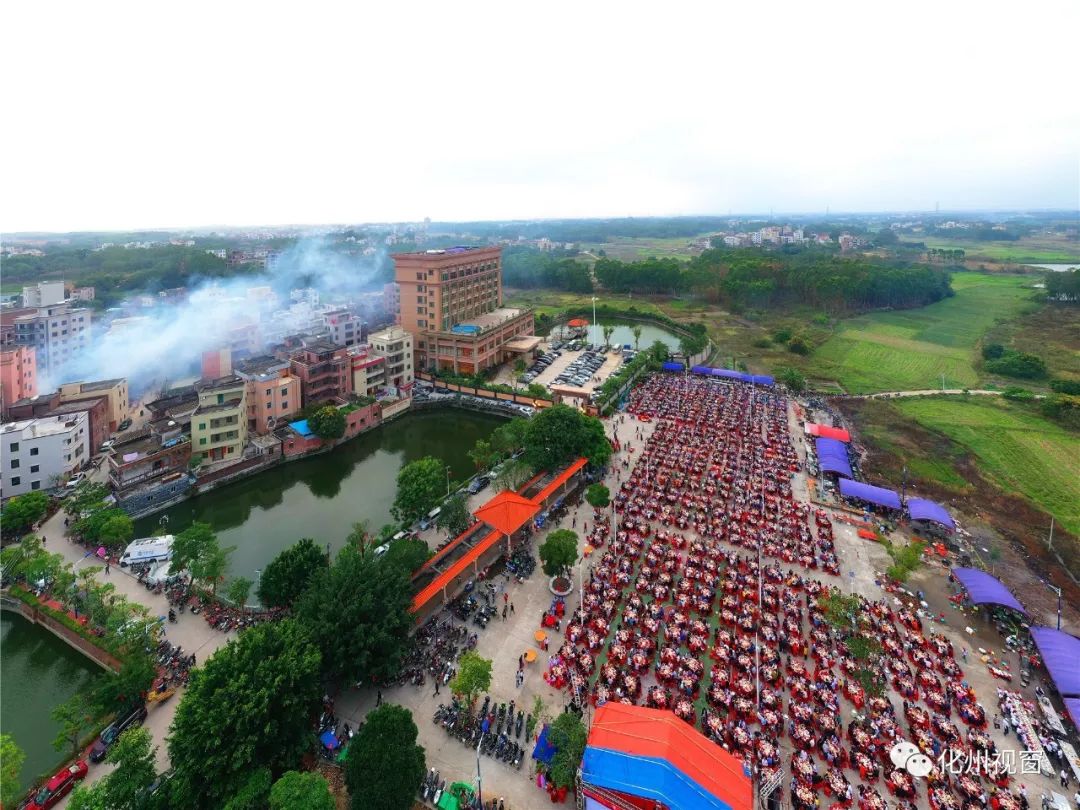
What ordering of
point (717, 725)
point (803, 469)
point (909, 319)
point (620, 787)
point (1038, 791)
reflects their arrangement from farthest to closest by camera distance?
point (909, 319) < point (803, 469) < point (717, 725) < point (1038, 791) < point (620, 787)

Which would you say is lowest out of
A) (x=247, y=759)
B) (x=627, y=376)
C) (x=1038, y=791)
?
(x=1038, y=791)

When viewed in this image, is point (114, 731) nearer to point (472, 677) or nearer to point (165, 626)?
point (165, 626)

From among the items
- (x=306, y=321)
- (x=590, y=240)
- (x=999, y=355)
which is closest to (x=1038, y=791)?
(x=999, y=355)

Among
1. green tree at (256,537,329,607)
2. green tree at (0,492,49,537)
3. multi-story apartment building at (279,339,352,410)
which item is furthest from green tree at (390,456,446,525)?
multi-story apartment building at (279,339,352,410)

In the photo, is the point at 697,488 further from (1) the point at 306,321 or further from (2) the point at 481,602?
(1) the point at 306,321

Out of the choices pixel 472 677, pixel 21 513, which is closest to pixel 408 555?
pixel 472 677

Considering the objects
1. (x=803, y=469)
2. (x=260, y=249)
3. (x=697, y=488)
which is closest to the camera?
(x=697, y=488)
